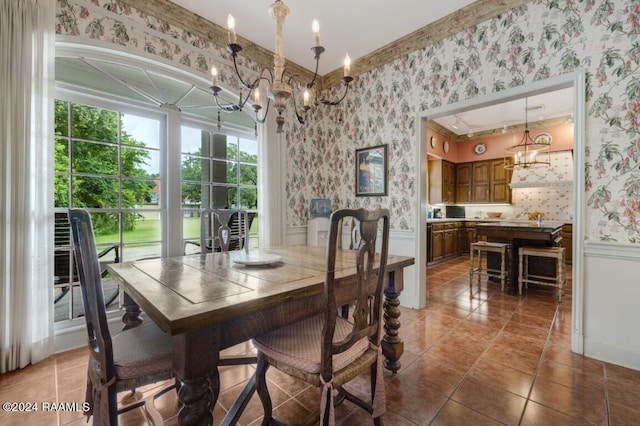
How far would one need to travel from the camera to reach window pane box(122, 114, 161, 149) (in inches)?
107

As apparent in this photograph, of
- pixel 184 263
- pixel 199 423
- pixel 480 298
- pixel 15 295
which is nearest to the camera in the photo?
pixel 199 423

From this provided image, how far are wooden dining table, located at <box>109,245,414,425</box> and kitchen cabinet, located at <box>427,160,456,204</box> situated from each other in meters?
5.47

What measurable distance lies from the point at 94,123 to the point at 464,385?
3678 millimetres

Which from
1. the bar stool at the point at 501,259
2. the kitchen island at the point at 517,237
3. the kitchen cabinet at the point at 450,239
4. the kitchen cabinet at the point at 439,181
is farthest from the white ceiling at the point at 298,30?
the kitchen cabinet at the point at 450,239

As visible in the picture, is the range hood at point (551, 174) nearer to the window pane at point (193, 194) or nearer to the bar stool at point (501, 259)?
the bar stool at point (501, 259)

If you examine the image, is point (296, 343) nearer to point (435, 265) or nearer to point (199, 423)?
point (199, 423)

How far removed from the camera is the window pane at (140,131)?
272 cm

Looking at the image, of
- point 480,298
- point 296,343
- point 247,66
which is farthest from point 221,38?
point 480,298

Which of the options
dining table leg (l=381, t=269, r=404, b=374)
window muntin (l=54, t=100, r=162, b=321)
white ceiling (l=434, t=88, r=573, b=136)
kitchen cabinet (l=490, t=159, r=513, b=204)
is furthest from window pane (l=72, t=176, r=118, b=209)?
kitchen cabinet (l=490, t=159, r=513, b=204)

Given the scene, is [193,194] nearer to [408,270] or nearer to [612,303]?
[408,270]

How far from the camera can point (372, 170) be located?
12.2ft

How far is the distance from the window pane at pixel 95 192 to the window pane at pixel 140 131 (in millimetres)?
438

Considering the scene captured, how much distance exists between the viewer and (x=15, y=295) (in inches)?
78.4

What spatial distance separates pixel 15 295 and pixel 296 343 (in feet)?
7.16
